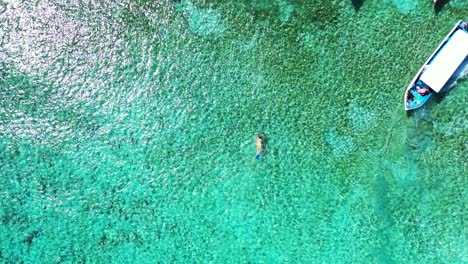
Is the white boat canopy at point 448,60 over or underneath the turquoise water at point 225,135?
underneath

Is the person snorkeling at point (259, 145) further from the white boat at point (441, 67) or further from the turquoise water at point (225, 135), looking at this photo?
the white boat at point (441, 67)

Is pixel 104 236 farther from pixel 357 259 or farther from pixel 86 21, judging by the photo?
pixel 357 259

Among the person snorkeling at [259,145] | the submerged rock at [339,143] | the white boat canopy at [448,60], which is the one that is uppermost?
the person snorkeling at [259,145]

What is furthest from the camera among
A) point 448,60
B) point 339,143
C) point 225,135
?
point 225,135

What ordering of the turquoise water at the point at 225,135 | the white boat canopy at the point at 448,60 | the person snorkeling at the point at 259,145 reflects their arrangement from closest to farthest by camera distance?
the white boat canopy at the point at 448,60, the turquoise water at the point at 225,135, the person snorkeling at the point at 259,145

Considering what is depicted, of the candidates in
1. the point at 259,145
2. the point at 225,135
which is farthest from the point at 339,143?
the point at 225,135

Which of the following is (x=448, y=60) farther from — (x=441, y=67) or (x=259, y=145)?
(x=259, y=145)

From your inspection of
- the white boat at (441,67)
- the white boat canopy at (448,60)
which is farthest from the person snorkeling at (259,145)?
the white boat canopy at (448,60)
